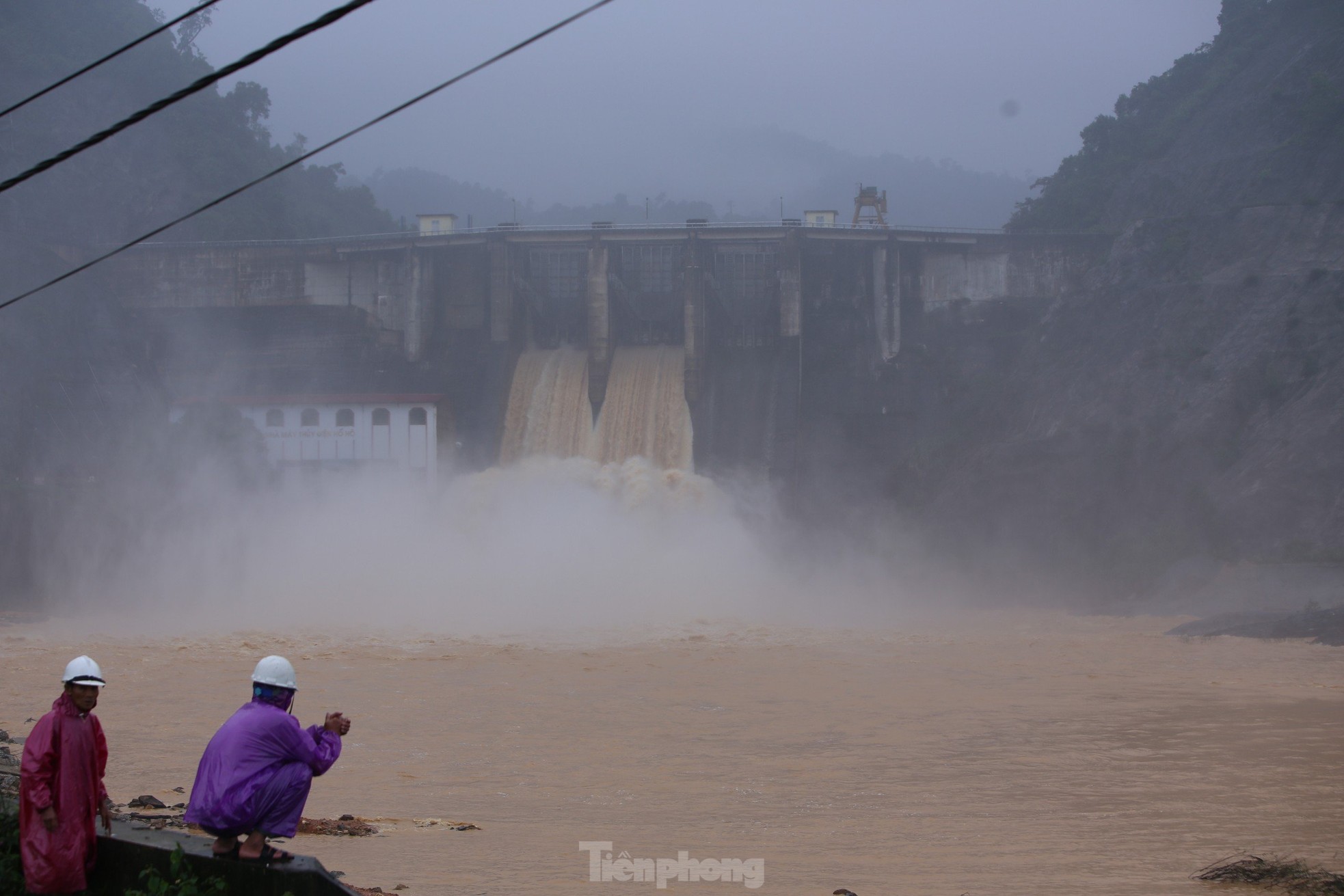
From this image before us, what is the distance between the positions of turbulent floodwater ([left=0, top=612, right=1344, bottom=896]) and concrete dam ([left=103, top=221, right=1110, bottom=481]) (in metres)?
17.0

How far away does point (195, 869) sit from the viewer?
6.36 metres

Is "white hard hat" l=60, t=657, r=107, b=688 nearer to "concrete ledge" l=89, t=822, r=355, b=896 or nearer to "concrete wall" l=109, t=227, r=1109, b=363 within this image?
"concrete ledge" l=89, t=822, r=355, b=896

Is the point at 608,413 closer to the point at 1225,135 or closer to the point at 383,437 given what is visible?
the point at 383,437

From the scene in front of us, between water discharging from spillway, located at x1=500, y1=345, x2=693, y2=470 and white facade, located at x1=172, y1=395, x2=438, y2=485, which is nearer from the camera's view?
water discharging from spillway, located at x1=500, y1=345, x2=693, y2=470

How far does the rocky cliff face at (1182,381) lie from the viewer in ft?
117

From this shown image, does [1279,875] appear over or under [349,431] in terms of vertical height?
under

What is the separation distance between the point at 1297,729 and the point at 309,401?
36983mm

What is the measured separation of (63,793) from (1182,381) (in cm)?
4050

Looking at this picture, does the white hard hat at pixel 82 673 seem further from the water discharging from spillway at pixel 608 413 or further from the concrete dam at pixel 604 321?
the concrete dam at pixel 604 321

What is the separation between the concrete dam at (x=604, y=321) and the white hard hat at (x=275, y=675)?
36.2 m

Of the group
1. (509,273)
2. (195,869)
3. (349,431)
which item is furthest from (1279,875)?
(509,273)

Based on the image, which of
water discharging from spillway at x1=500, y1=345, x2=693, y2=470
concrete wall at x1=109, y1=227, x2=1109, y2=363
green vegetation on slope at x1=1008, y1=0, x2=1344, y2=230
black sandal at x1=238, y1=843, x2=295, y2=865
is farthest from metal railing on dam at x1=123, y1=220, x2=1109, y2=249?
black sandal at x1=238, y1=843, x2=295, y2=865

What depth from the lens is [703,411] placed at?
43.8m

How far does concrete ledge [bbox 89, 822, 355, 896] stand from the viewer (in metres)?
6.19
